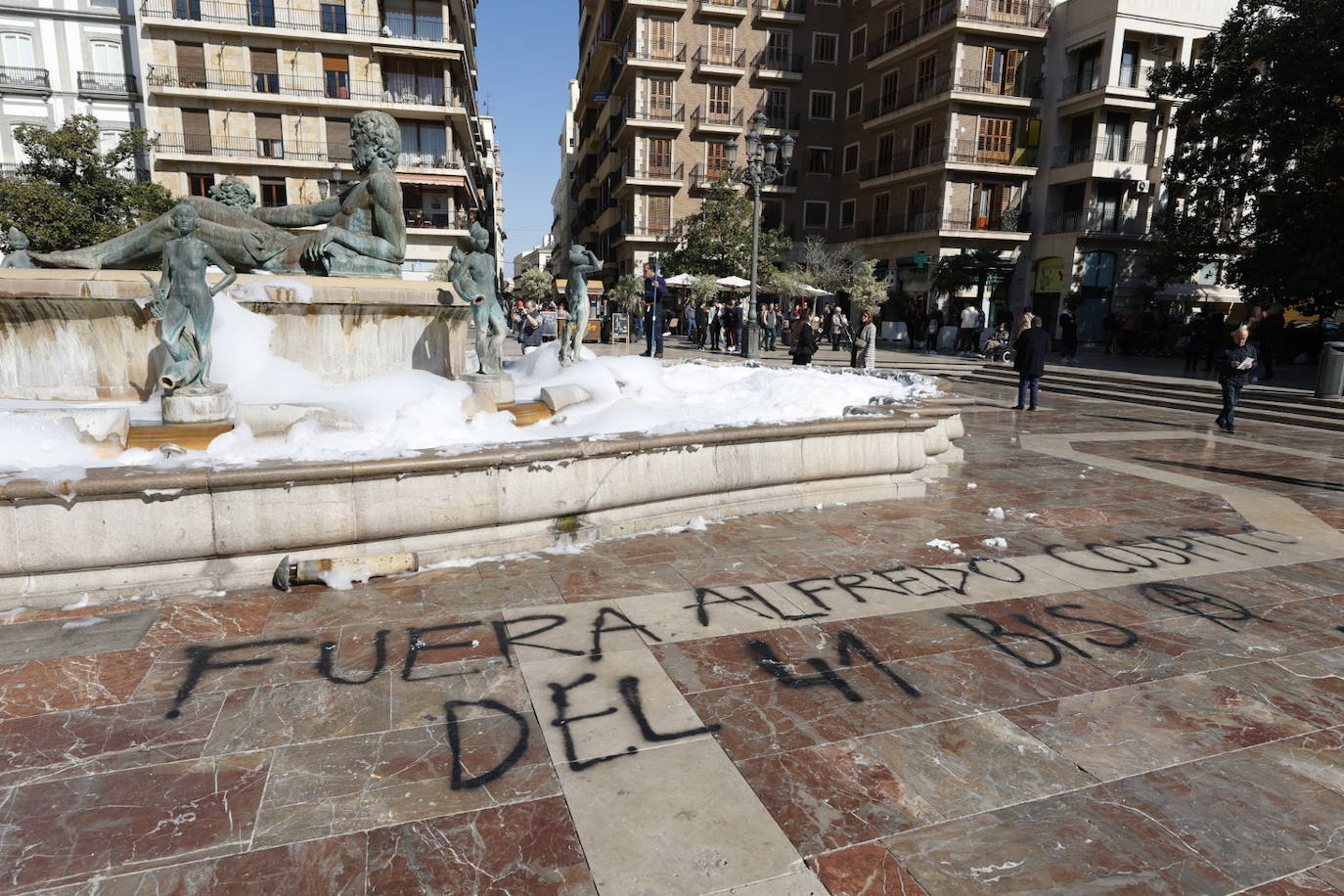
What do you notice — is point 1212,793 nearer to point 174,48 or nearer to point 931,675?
point 931,675

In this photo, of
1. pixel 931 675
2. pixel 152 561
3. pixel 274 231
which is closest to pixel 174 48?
pixel 274 231

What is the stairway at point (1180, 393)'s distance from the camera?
1189 centimetres

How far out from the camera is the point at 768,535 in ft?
17.6

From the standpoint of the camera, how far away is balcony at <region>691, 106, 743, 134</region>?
38.7 meters

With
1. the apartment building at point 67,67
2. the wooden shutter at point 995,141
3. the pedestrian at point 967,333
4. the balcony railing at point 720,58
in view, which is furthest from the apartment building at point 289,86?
the wooden shutter at point 995,141

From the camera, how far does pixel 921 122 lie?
34188mm

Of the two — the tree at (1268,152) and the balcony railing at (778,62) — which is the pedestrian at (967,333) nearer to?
the tree at (1268,152)

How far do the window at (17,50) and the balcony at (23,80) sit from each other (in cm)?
27

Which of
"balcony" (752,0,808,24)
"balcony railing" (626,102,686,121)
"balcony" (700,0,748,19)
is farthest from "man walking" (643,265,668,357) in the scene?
"balcony" (752,0,808,24)

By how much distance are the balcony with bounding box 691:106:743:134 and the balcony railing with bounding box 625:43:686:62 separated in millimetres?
2647

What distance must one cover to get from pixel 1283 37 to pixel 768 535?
20.3 metres

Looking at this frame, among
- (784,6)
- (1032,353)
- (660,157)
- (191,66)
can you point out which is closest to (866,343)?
(1032,353)

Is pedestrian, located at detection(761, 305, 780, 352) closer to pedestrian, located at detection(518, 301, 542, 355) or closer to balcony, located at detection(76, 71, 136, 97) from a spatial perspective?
pedestrian, located at detection(518, 301, 542, 355)

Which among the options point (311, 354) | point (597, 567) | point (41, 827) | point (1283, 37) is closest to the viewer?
point (41, 827)
